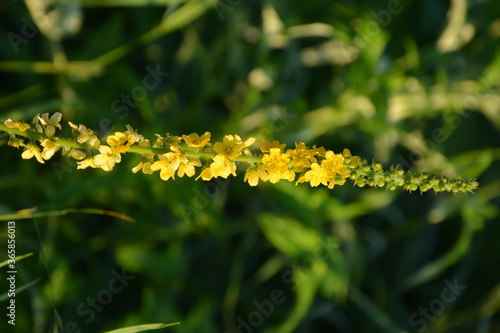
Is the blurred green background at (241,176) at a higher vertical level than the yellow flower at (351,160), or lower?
higher

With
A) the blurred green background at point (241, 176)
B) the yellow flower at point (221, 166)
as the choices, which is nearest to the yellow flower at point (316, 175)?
the yellow flower at point (221, 166)

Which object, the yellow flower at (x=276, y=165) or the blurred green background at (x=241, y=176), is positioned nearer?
the yellow flower at (x=276, y=165)

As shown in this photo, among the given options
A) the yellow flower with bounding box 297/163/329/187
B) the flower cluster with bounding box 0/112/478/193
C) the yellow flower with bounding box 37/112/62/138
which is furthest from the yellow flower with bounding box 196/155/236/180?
the yellow flower with bounding box 37/112/62/138

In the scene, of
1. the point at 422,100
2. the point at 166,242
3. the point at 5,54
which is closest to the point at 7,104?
the point at 5,54

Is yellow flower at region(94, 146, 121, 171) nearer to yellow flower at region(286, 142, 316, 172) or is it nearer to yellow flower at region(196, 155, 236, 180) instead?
yellow flower at region(196, 155, 236, 180)

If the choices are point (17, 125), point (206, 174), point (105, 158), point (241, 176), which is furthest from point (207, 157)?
point (241, 176)

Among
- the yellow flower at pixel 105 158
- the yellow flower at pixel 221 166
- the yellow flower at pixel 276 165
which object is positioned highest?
the yellow flower at pixel 105 158

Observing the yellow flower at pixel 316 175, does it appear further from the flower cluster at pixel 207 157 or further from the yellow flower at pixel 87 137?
the yellow flower at pixel 87 137

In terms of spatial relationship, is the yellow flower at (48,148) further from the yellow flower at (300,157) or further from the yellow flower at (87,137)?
the yellow flower at (300,157)

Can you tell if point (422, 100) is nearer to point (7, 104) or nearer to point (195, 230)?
point (195, 230)
